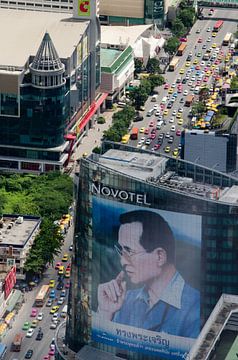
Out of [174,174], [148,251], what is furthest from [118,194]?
[174,174]

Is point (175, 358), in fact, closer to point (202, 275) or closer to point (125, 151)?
point (202, 275)

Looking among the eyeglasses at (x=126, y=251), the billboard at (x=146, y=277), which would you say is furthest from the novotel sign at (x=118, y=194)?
the eyeglasses at (x=126, y=251)

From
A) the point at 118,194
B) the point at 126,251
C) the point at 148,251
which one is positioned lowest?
the point at 126,251

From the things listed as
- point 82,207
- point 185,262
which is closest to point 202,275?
point 185,262

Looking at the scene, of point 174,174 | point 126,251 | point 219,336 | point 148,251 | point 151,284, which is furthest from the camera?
point 174,174

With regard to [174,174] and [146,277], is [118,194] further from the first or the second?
[146,277]

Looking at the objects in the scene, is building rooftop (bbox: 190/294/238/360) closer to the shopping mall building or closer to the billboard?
the shopping mall building

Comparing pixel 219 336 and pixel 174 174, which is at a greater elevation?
pixel 174 174
